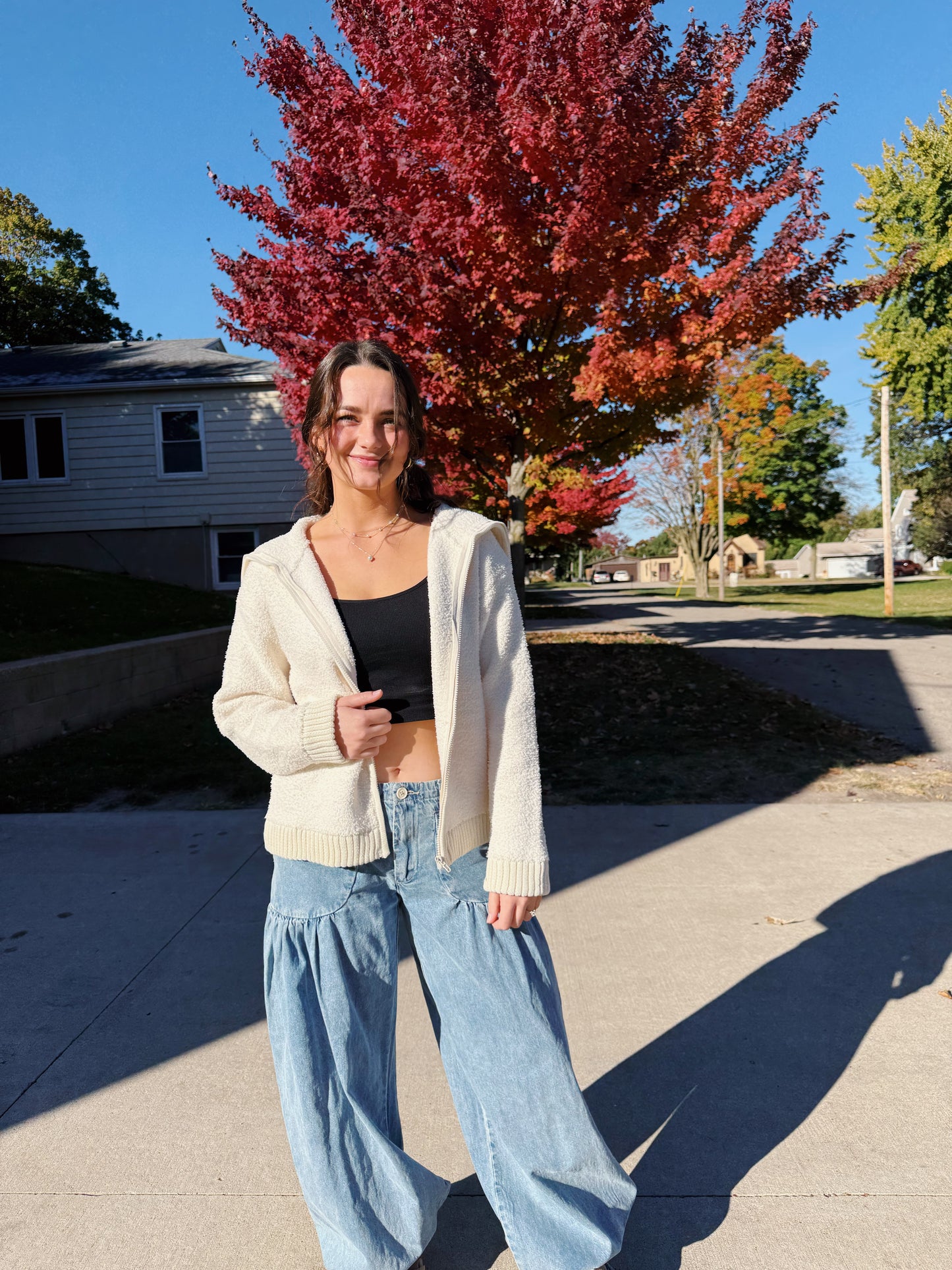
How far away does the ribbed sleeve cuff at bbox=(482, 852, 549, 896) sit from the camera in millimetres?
1777

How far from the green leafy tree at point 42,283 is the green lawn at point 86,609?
55.2 ft

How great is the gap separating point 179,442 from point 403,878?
15829mm

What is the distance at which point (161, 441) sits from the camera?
645 inches

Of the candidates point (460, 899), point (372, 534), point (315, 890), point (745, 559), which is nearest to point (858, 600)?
point (372, 534)

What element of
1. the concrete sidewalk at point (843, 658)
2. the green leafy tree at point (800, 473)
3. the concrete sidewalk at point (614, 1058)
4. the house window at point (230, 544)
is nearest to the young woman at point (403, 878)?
the concrete sidewalk at point (614, 1058)

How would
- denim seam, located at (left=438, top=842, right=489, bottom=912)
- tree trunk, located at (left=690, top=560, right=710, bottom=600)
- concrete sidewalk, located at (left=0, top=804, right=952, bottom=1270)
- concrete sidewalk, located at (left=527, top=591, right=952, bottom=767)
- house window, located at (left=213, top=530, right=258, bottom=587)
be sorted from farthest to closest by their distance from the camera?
1. tree trunk, located at (left=690, top=560, right=710, bottom=600)
2. house window, located at (left=213, top=530, right=258, bottom=587)
3. concrete sidewalk, located at (left=527, top=591, right=952, bottom=767)
4. concrete sidewalk, located at (left=0, top=804, right=952, bottom=1270)
5. denim seam, located at (left=438, top=842, right=489, bottom=912)

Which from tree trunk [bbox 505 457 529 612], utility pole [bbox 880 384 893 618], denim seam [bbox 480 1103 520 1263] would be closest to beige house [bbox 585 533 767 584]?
utility pole [bbox 880 384 893 618]

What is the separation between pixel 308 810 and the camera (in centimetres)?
183

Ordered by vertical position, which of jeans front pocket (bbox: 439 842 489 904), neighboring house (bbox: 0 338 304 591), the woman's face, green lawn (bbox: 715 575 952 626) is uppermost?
neighboring house (bbox: 0 338 304 591)

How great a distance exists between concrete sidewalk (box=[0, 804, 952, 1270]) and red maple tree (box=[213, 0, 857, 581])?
5347 mm

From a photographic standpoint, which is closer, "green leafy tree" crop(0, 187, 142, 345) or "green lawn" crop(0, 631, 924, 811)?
"green lawn" crop(0, 631, 924, 811)

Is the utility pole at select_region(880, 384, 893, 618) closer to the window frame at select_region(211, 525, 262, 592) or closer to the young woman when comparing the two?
the window frame at select_region(211, 525, 262, 592)

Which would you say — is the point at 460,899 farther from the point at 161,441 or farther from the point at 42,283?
the point at 42,283

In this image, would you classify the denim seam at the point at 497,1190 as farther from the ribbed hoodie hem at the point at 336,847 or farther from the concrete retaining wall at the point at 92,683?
the concrete retaining wall at the point at 92,683
